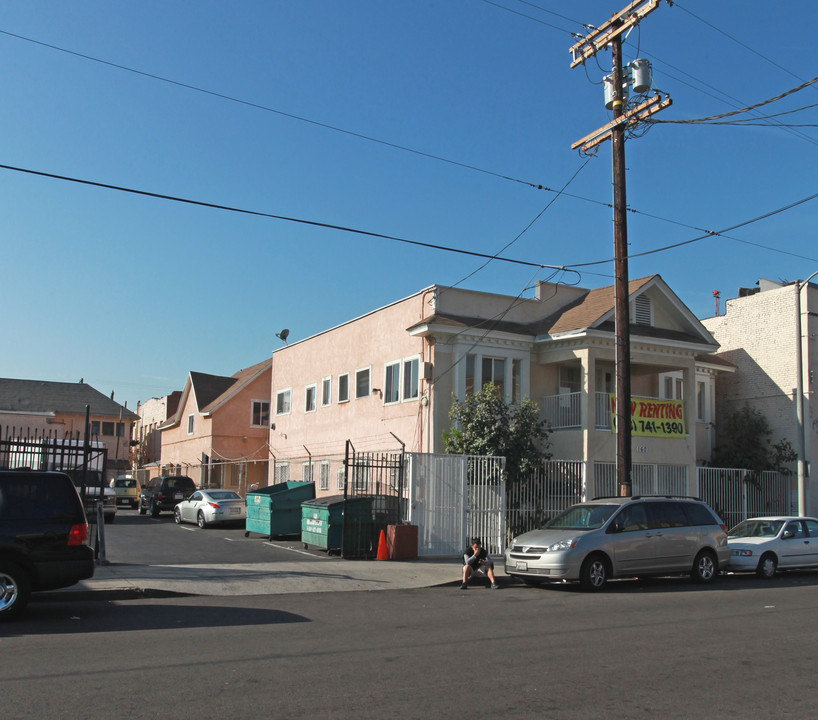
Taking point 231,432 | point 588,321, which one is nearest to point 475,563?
point 588,321

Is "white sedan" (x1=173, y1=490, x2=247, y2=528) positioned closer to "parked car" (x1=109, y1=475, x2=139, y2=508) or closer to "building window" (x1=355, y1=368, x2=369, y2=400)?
"building window" (x1=355, y1=368, x2=369, y2=400)

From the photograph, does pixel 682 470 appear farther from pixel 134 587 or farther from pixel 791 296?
pixel 134 587

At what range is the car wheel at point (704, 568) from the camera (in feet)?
52.4

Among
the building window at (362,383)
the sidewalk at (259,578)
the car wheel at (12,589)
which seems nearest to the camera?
the car wheel at (12,589)

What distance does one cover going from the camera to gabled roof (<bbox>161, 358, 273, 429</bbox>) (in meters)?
39.6

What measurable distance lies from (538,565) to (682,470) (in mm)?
11470

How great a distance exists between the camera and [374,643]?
28.6ft

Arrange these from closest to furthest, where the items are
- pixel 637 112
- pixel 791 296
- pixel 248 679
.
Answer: pixel 248 679, pixel 637 112, pixel 791 296

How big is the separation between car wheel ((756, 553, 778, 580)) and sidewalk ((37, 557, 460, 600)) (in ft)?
21.8

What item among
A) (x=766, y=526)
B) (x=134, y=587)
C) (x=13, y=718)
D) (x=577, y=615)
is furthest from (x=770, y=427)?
(x=13, y=718)

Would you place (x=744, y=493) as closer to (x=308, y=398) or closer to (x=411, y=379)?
(x=411, y=379)

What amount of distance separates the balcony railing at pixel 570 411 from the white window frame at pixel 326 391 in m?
8.35

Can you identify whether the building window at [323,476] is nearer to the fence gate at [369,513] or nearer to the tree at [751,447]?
the fence gate at [369,513]

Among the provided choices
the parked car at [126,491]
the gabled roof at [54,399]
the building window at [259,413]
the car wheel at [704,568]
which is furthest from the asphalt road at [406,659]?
Answer: the gabled roof at [54,399]
